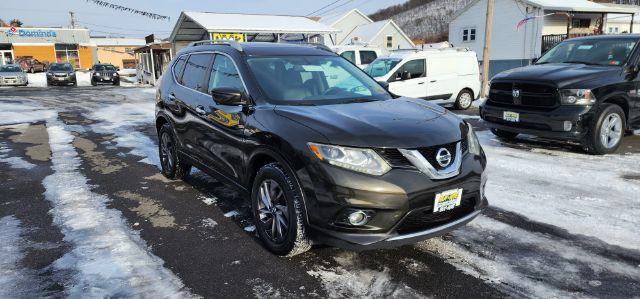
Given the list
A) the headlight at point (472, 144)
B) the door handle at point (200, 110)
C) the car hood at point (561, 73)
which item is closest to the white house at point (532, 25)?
the car hood at point (561, 73)

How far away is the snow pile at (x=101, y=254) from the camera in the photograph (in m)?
3.18

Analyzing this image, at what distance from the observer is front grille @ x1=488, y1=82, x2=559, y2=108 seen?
22.6 feet

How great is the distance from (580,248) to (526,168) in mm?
2712

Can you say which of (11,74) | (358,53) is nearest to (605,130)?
(358,53)

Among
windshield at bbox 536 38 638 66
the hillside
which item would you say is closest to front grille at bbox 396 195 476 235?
windshield at bbox 536 38 638 66

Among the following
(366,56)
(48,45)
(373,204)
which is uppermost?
(48,45)

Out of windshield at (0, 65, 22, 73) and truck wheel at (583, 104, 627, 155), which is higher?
windshield at (0, 65, 22, 73)

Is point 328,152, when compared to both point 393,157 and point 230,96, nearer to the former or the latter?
point 393,157

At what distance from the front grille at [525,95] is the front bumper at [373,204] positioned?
4.52 meters

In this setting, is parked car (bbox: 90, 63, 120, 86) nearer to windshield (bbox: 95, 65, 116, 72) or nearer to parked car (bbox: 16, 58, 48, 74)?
windshield (bbox: 95, 65, 116, 72)

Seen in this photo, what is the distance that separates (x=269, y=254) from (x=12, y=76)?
32.7 meters

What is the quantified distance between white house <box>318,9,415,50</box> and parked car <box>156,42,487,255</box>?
127ft

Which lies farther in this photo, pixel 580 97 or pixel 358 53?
pixel 358 53

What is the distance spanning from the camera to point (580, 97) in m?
6.73
